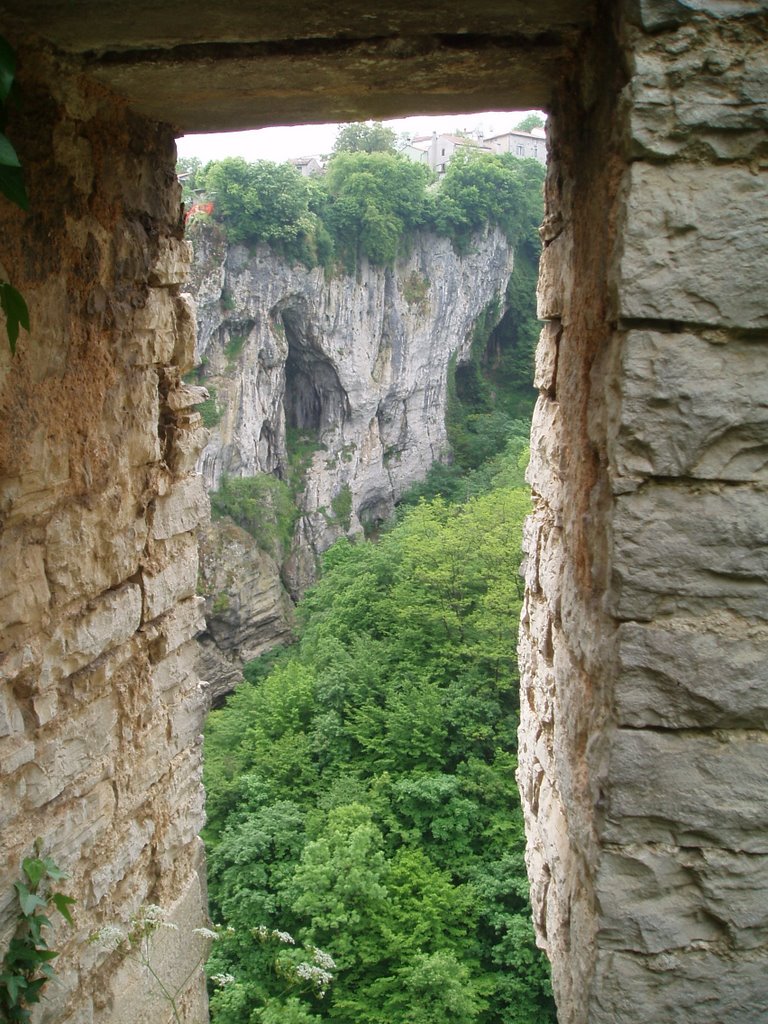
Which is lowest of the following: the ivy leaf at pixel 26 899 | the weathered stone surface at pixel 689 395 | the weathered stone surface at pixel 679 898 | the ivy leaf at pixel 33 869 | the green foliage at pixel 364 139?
the ivy leaf at pixel 26 899

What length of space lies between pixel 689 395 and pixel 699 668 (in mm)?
455

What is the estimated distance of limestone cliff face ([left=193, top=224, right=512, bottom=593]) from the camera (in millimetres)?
20875

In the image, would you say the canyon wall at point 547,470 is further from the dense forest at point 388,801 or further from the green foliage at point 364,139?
the green foliage at point 364,139

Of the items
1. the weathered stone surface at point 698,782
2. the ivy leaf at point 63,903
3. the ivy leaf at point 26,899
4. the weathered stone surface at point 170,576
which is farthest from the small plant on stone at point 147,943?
the weathered stone surface at point 698,782

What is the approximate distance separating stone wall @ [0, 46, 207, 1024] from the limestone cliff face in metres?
17.8

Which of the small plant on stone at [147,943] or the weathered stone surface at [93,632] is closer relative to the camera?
the weathered stone surface at [93,632]

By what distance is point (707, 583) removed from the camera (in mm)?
1415

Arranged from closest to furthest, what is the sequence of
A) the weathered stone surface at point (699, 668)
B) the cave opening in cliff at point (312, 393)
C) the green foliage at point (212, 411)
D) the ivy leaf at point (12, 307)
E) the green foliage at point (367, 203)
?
the weathered stone surface at point (699, 668) < the ivy leaf at point (12, 307) < the green foliage at point (212, 411) < the green foliage at point (367, 203) < the cave opening in cliff at point (312, 393)

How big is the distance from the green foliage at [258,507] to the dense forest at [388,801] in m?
3.01

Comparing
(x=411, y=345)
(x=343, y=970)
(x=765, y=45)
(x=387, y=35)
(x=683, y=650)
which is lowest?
(x=343, y=970)

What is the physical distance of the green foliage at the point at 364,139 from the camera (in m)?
27.2

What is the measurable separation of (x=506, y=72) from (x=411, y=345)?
25.3m

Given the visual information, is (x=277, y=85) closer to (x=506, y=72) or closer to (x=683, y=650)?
(x=506, y=72)

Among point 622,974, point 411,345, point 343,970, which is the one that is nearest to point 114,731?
point 622,974
